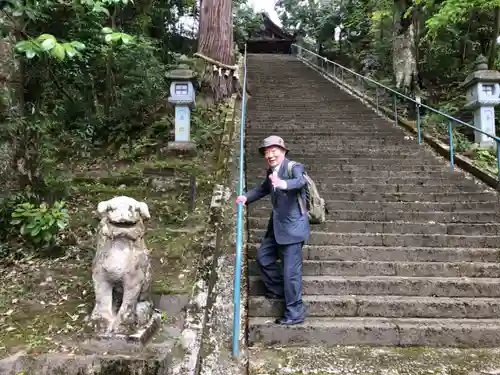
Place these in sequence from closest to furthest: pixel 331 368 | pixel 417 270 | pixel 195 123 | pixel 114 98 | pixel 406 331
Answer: pixel 331 368
pixel 406 331
pixel 417 270
pixel 195 123
pixel 114 98

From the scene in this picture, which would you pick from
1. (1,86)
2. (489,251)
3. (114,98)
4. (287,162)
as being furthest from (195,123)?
(489,251)

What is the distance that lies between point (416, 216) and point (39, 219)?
4.42 metres

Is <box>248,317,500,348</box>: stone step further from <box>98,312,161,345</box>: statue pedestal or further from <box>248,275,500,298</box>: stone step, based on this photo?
<box>98,312,161,345</box>: statue pedestal

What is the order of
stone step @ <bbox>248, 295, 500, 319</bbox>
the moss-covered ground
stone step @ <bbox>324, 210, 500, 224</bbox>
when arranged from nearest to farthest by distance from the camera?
1. the moss-covered ground
2. stone step @ <bbox>248, 295, 500, 319</bbox>
3. stone step @ <bbox>324, 210, 500, 224</bbox>

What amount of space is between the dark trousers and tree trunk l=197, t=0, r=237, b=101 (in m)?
6.56

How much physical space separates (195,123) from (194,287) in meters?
4.82

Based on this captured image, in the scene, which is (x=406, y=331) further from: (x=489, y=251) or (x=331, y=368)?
(x=489, y=251)

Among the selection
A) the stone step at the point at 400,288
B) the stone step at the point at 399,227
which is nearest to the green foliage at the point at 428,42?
the stone step at the point at 399,227

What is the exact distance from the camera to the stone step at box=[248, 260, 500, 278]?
157 inches

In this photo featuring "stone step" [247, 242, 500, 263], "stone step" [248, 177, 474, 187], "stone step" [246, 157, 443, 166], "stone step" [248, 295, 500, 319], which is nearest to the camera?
"stone step" [248, 295, 500, 319]

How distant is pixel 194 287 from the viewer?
3.47 metres

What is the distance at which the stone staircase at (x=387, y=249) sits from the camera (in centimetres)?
324

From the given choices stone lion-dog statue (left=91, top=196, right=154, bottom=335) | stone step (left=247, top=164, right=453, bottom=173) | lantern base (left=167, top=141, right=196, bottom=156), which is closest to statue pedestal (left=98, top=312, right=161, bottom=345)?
stone lion-dog statue (left=91, top=196, right=154, bottom=335)

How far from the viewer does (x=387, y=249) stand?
426 cm
